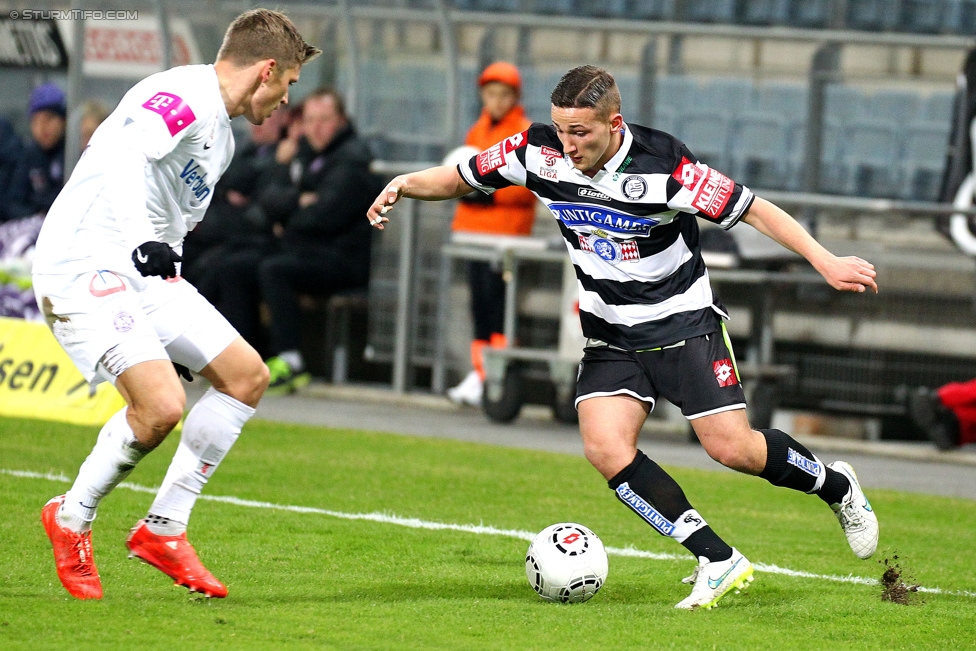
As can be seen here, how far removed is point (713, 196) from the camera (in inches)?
218

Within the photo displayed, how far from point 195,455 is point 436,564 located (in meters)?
1.28

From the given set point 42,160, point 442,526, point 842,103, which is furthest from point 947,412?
point 42,160

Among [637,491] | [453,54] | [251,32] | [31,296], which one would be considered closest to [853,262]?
[637,491]

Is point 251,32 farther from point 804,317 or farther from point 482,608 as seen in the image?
point 804,317

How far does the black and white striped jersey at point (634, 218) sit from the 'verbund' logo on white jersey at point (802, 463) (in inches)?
22.1

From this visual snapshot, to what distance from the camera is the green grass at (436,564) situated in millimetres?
4883

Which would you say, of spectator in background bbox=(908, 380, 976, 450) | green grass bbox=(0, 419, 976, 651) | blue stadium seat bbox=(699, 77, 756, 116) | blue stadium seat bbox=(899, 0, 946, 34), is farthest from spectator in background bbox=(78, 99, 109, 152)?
spectator in background bbox=(908, 380, 976, 450)

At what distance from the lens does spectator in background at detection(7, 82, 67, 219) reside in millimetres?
13734

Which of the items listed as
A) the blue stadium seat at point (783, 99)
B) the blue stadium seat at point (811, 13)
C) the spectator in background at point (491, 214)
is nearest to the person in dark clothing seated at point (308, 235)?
the spectator in background at point (491, 214)

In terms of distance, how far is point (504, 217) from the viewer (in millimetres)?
11578

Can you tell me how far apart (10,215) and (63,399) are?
4.02 metres

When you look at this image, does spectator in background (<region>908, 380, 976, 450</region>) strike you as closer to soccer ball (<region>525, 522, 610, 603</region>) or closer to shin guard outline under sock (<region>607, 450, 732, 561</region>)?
shin guard outline under sock (<region>607, 450, 732, 561</region>)

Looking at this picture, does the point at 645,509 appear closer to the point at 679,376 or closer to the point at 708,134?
the point at 679,376

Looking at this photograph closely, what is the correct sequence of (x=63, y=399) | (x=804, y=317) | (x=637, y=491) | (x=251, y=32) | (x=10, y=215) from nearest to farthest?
(x=251, y=32) < (x=637, y=491) < (x=63, y=399) < (x=804, y=317) < (x=10, y=215)
